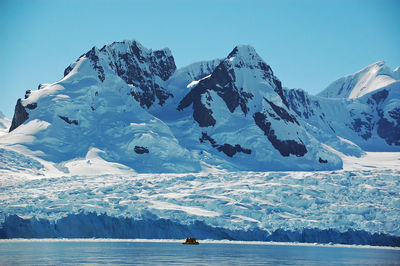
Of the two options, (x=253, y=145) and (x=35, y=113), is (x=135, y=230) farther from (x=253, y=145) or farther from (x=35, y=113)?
(x=253, y=145)

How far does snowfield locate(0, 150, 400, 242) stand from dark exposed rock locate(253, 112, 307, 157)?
56.5 meters

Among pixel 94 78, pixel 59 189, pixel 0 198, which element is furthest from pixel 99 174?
pixel 94 78

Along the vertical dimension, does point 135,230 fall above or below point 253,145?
below

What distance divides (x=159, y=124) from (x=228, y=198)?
6079 cm

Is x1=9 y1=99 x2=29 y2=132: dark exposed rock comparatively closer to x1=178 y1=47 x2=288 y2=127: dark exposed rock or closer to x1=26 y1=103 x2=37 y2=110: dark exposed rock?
x1=26 y1=103 x2=37 y2=110: dark exposed rock

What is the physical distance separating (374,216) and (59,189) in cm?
5297

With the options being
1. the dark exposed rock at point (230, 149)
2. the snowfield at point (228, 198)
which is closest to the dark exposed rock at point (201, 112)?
the dark exposed rock at point (230, 149)

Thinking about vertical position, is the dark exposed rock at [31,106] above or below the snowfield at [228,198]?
above

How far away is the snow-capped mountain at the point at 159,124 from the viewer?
152625 mm

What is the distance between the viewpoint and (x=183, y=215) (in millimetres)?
97875

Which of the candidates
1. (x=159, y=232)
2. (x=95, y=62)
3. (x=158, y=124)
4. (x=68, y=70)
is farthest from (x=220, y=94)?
(x=159, y=232)

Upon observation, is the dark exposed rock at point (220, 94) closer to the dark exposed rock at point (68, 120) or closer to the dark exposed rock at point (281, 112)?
the dark exposed rock at point (281, 112)

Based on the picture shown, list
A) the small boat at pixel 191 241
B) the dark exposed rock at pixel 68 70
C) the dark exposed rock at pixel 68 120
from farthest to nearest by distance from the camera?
the dark exposed rock at pixel 68 70
the dark exposed rock at pixel 68 120
the small boat at pixel 191 241

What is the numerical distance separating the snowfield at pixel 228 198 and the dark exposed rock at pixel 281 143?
56516 mm
